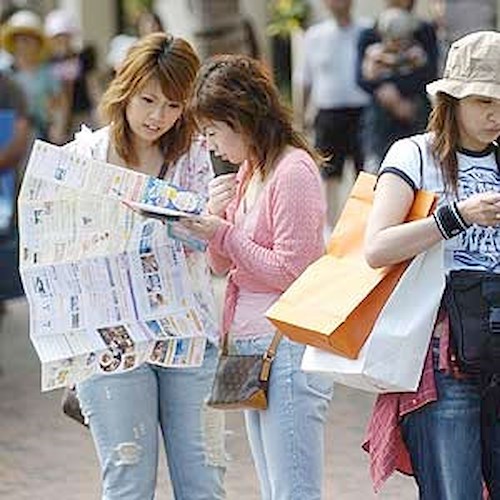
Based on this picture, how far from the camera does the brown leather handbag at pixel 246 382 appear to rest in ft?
16.1

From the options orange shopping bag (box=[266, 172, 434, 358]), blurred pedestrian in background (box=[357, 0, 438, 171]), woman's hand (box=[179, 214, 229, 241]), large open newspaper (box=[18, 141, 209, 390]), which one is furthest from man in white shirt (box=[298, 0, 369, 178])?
orange shopping bag (box=[266, 172, 434, 358])

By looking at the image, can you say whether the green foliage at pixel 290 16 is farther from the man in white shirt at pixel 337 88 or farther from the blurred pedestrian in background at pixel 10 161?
the blurred pedestrian in background at pixel 10 161

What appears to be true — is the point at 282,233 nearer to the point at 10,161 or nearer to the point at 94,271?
the point at 94,271

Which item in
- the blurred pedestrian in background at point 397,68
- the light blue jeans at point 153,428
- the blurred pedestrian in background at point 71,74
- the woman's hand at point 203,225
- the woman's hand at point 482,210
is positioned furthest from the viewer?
the blurred pedestrian in background at point 71,74

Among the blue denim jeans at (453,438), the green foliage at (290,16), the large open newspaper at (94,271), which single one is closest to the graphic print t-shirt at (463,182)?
the blue denim jeans at (453,438)

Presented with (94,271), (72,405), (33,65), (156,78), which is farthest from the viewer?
(33,65)

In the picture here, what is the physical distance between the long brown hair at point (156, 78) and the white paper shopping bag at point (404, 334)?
3.26 ft

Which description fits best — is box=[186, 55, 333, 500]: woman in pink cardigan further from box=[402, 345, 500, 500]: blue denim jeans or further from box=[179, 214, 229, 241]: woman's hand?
box=[402, 345, 500, 500]: blue denim jeans

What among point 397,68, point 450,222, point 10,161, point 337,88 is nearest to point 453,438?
point 450,222

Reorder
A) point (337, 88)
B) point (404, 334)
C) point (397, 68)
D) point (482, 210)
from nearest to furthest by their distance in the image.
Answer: point (482, 210)
point (404, 334)
point (397, 68)
point (337, 88)

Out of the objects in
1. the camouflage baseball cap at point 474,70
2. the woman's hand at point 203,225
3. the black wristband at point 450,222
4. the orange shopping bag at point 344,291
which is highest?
the camouflage baseball cap at point 474,70

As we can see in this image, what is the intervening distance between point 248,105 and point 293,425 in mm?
924

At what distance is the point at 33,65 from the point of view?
14.6 meters

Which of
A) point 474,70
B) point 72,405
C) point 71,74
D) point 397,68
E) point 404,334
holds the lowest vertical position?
point 71,74
